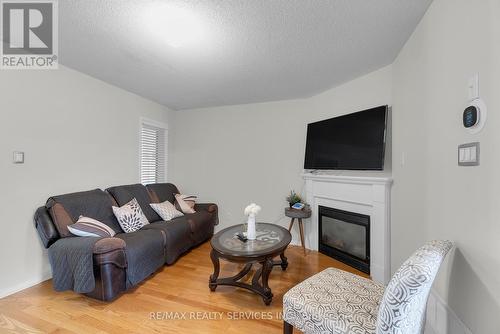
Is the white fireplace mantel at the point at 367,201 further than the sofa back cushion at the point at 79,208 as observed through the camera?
Yes

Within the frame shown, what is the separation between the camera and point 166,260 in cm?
268

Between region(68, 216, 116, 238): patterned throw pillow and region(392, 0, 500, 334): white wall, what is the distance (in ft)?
9.19

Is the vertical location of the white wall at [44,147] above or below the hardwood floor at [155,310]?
above

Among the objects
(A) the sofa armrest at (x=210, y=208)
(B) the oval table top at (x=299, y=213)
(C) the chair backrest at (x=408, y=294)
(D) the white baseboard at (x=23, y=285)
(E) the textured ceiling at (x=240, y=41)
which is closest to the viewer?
(C) the chair backrest at (x=408, y=294)

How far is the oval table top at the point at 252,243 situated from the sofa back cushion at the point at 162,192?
1.61 meters

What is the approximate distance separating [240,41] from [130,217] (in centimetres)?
242

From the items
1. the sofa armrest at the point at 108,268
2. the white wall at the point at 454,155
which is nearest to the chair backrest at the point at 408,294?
the white wall at the point at 454,155

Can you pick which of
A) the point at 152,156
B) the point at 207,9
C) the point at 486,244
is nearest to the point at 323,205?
the point at 486,244

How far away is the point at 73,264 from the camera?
6.46 ft

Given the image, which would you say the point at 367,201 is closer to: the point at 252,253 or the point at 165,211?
the point at 252,253

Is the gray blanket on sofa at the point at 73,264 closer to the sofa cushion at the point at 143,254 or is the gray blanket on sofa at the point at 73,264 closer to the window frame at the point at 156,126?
the sofa cushion at the point at 143,254

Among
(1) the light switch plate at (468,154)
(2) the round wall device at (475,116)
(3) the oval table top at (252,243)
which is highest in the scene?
(2) the round wall device at (475,116)

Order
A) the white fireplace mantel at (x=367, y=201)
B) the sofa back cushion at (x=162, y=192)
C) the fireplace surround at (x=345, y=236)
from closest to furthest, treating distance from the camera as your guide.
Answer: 1. the white fireplace mantel at (x=367, y=201)
2. the fireplace surround at (x=345, y=236)
3. the sofa back cushion at (x=162, y=192)

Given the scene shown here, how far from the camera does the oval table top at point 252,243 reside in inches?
77.8
